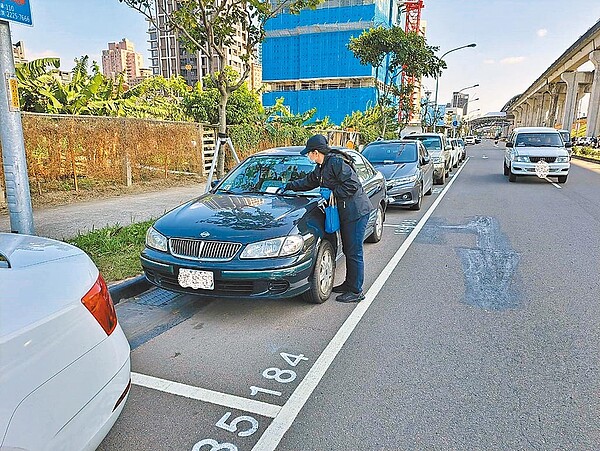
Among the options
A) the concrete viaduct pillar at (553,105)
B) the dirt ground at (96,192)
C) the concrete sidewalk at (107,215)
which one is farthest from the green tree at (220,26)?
the concrete viaduct pillar at (553,105)

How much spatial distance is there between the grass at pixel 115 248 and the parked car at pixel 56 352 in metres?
2.89

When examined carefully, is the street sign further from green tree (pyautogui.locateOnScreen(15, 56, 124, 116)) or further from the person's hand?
green tree (pyautogui.locateOnScreen(15, 56, 124, 116))

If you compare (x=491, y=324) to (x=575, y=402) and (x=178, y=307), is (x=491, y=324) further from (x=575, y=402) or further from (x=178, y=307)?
(x=178, y=307)

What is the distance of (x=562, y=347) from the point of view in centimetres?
381

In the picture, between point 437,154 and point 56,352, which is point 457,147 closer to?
point 437,154

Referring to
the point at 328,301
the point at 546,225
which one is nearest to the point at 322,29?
the point at 546,225

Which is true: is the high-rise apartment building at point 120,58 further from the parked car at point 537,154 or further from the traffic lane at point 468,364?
the traffic lane at point 468,364

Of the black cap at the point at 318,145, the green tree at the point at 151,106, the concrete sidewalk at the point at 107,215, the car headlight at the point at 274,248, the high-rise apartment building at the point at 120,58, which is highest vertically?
the high-rise apartment building at the point at 120,58

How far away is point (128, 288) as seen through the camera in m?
4.88

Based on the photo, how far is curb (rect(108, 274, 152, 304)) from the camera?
4.72 meters

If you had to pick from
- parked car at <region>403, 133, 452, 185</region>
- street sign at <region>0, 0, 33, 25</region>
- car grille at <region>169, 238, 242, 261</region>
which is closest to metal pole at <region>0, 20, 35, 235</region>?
street sign at <region>0, 0, 33, 25</region>

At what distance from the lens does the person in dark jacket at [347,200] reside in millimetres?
4664

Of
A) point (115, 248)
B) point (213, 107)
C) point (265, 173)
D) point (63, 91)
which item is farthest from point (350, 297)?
point (213, 107)

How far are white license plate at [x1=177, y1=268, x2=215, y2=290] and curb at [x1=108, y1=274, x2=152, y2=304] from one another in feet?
3.43
